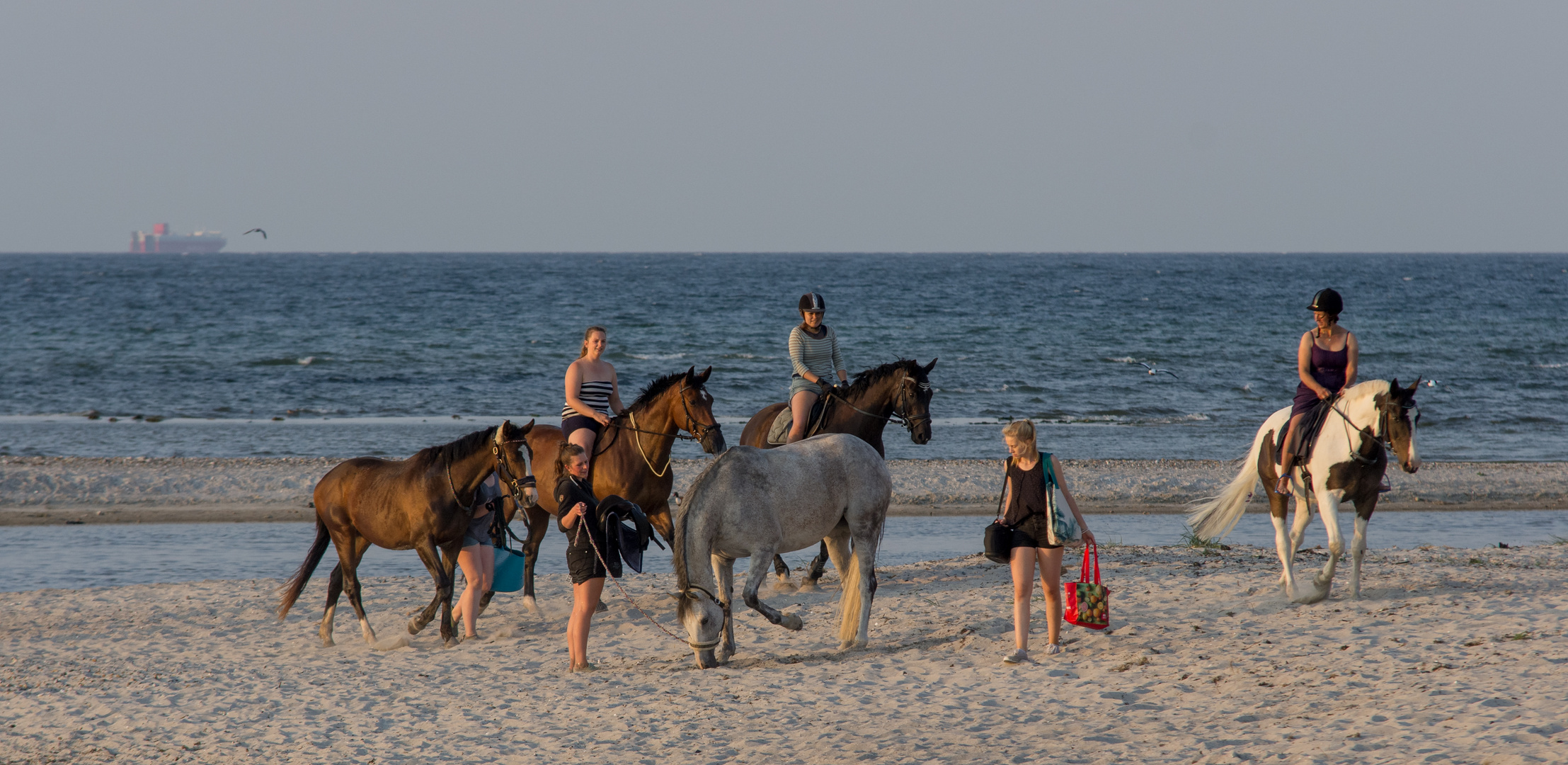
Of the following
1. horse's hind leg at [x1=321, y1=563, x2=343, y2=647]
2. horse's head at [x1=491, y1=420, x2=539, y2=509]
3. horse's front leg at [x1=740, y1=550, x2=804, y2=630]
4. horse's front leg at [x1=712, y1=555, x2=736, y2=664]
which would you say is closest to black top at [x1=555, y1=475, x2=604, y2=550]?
horse's head at [x1=491, y1=420, x2=539, y2=509]

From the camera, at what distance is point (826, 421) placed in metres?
10.5

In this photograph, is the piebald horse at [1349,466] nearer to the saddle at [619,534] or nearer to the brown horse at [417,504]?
the saddle at [619,534]

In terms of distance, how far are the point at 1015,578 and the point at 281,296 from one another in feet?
220

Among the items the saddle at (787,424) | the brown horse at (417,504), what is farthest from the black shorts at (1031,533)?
the brown horse at (417,504)

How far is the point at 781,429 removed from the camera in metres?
11.0

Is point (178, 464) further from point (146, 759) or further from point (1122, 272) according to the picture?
point (1122, 272)

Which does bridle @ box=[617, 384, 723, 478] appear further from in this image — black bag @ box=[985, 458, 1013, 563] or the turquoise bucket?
black bag @ box=[985, 458, 1013, 563]

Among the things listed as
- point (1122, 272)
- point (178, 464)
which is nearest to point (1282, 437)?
point (178, 464)

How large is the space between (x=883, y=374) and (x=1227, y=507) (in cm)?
342

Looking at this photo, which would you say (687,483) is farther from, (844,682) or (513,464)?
(844,682)

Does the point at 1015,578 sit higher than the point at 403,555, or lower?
higher

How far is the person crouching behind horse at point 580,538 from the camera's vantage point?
7.45 metres

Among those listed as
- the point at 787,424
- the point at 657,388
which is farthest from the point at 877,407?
the point at 657,388

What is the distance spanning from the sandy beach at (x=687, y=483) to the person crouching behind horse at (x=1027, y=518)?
24.6 ft
